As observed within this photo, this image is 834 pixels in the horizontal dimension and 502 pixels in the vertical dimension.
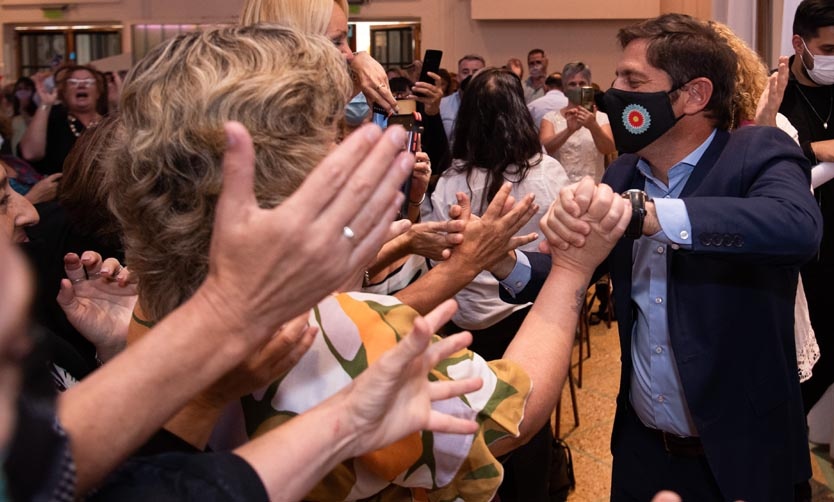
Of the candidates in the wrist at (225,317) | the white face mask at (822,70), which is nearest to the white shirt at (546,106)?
the white face mask at (822,70)

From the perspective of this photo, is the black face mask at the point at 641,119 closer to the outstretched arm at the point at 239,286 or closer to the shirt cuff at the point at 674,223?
the shirt cuff at the point at 674,223

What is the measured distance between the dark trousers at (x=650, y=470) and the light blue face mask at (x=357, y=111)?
1237 millimetres

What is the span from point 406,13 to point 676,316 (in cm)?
1127

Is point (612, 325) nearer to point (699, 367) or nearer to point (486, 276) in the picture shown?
point (486, 276)

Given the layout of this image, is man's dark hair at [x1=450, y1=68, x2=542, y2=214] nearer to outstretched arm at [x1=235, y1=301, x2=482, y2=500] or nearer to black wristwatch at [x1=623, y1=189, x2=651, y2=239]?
black wristwatch at [x1=623, y1=189, x2=651, y2=239]

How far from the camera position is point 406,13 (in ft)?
41.6

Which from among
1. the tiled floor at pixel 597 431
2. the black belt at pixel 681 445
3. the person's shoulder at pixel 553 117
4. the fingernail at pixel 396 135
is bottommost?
the tiled floor at pixel 597 431

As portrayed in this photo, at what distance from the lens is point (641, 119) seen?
85.2 inches

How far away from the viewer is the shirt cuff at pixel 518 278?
2152 mm

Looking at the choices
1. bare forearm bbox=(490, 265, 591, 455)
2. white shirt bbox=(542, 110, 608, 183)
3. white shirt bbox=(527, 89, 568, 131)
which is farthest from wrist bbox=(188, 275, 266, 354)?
white shirt bbox=(527, 89, 568, 131)

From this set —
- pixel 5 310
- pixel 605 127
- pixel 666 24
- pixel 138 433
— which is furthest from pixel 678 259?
pixel 605 127

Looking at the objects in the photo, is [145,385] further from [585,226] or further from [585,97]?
[585,97]

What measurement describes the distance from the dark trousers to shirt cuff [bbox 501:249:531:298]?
19.2 inches

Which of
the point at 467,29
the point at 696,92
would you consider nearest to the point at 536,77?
the point at 467,29
